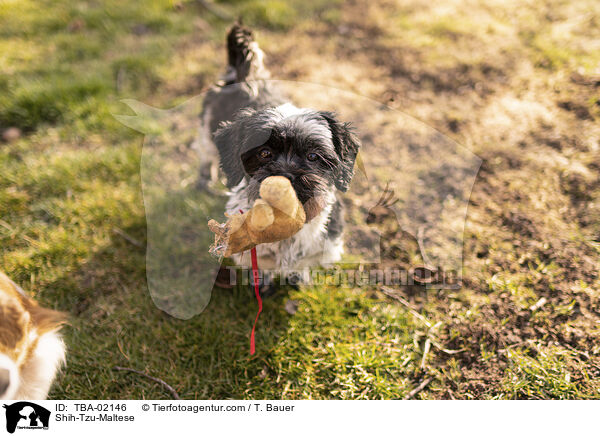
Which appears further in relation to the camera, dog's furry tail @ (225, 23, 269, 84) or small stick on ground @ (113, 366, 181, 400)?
dog's furry tail @ (225, 23, 269, 84)

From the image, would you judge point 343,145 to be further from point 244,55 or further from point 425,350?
point 425,350

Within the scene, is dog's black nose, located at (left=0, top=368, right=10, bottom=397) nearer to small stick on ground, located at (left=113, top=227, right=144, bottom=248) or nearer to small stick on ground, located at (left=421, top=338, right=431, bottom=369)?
small stick on ground, located at (left=113, top=227, right=144, bottom=248)

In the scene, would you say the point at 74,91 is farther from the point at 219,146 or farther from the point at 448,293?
the point at 448,293

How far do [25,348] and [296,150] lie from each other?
1.89 metres

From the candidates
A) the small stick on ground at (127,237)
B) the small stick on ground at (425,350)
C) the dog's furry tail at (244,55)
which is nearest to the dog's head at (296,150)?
the dog's furry tail at (244,55)

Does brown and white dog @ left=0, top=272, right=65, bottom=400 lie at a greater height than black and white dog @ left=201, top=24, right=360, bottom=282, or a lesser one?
lesser

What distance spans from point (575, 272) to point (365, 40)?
3.93 meters

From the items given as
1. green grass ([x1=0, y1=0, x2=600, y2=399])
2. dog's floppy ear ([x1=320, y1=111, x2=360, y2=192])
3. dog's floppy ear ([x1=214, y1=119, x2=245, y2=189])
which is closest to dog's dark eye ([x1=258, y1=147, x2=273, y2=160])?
dog's floppy ear ([x1=214, y1=119, x2=245, y2=189])

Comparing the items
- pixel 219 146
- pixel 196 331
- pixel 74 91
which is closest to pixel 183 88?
pixel 74 91

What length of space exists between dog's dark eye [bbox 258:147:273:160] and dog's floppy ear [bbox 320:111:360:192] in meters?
0.36

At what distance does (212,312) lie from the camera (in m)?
2.66

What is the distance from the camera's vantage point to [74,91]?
4172mm

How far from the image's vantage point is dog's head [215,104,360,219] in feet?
6.05
